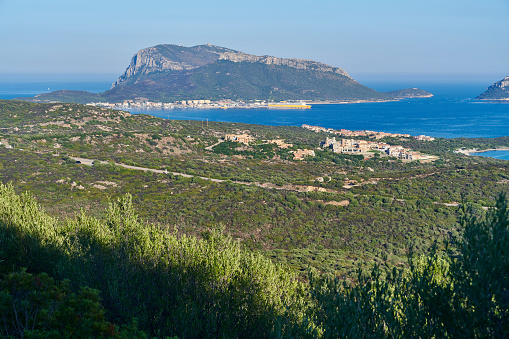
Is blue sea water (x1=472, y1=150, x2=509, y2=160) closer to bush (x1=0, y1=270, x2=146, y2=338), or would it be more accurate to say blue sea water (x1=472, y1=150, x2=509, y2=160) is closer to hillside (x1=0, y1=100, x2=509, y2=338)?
hillside (x1=0, y1=100, x2=509, y2=338)

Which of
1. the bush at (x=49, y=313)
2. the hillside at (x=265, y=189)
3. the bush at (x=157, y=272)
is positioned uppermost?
the bush at (x=49, y=313)

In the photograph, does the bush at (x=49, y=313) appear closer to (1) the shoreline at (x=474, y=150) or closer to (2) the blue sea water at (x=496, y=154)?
(2) the blue sea water at (x=496, y=154)

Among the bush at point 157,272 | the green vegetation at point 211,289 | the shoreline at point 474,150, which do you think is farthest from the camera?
the shoreline at point 474,150

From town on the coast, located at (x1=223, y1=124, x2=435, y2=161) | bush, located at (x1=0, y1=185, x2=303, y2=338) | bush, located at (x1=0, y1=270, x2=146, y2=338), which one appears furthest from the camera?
town on the coast, located at (x1=223, y1=124, x2=435, y2=161)

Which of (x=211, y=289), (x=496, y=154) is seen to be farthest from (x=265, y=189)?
(x=496, y=154)

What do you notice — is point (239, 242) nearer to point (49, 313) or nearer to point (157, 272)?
point (157, 272)

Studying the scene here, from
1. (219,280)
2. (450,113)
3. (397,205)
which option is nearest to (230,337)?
(219,280)

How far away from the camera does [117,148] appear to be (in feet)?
238

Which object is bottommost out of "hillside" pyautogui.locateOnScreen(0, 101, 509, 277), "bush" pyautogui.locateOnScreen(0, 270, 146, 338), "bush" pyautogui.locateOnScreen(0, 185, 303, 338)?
"hillside" pyautogui.locateOnScreen(0, 101, 509, 277)

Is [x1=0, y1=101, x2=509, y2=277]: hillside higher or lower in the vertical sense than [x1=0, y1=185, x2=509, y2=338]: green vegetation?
lower

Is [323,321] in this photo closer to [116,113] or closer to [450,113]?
[116,113]

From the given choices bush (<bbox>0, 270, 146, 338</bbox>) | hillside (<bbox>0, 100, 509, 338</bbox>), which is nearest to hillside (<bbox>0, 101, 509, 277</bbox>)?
hillside (<bbox>0, 100, 509, 338</bbox>)

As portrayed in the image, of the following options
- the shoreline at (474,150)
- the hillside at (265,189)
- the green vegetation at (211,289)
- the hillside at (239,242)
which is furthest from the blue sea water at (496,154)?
the green vegetation at (211,289)

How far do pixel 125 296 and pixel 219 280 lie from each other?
334 centimetres
